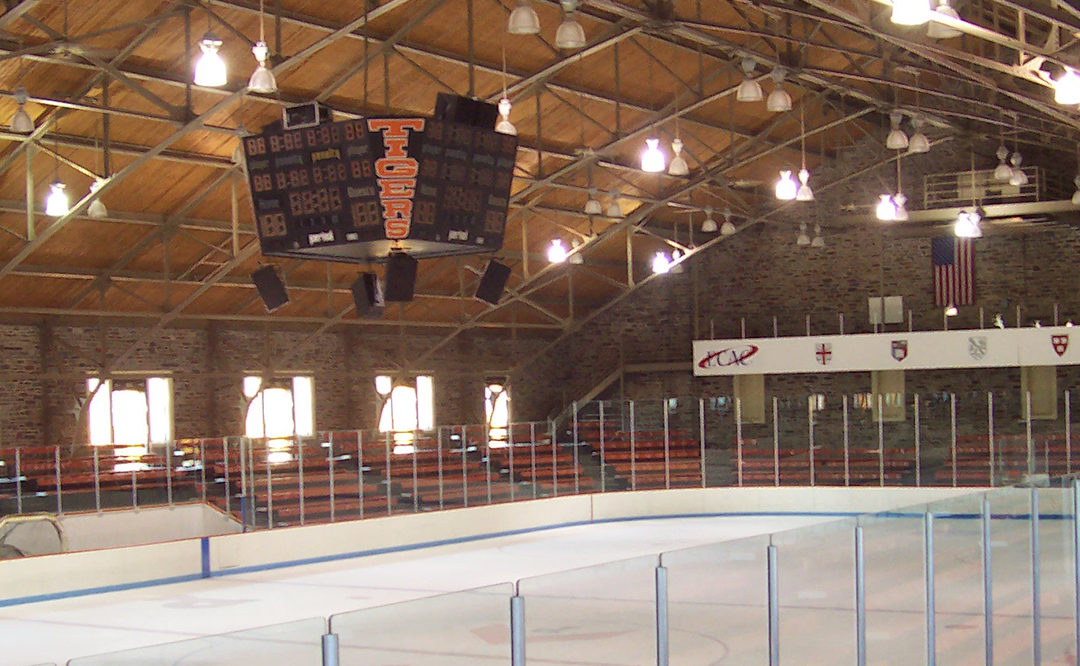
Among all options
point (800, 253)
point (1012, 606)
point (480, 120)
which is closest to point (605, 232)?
point (800, 253)

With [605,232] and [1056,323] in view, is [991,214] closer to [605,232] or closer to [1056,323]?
[1056,323]

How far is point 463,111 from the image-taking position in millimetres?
13531

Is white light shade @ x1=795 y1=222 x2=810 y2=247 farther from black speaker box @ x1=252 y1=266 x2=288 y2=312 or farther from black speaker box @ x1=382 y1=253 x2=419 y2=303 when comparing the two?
black speaker box @ x1=382 y1=253 x2=419 y2=303

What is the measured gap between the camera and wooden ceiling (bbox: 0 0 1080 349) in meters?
16.6

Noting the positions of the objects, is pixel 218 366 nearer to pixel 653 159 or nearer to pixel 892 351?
pixel 653 159

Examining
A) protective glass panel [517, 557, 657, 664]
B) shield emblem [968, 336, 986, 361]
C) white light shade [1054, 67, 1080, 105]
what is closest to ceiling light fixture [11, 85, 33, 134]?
white light shade [1054, 67, 1080, 105]

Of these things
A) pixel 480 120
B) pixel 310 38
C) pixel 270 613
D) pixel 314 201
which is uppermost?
pixel 310 38

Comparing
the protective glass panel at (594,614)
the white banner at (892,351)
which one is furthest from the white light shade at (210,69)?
the white banner at (892,351)

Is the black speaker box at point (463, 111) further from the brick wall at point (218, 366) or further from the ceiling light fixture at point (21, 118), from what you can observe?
the brick wall at point (218, 366)

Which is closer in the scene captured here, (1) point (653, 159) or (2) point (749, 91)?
(2) point (749, 91)

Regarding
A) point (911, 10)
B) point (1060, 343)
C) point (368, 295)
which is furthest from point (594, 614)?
point (1060, 343)

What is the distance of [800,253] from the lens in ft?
106

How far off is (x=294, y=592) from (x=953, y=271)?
62.8 feet

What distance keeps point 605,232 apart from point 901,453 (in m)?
7.94
